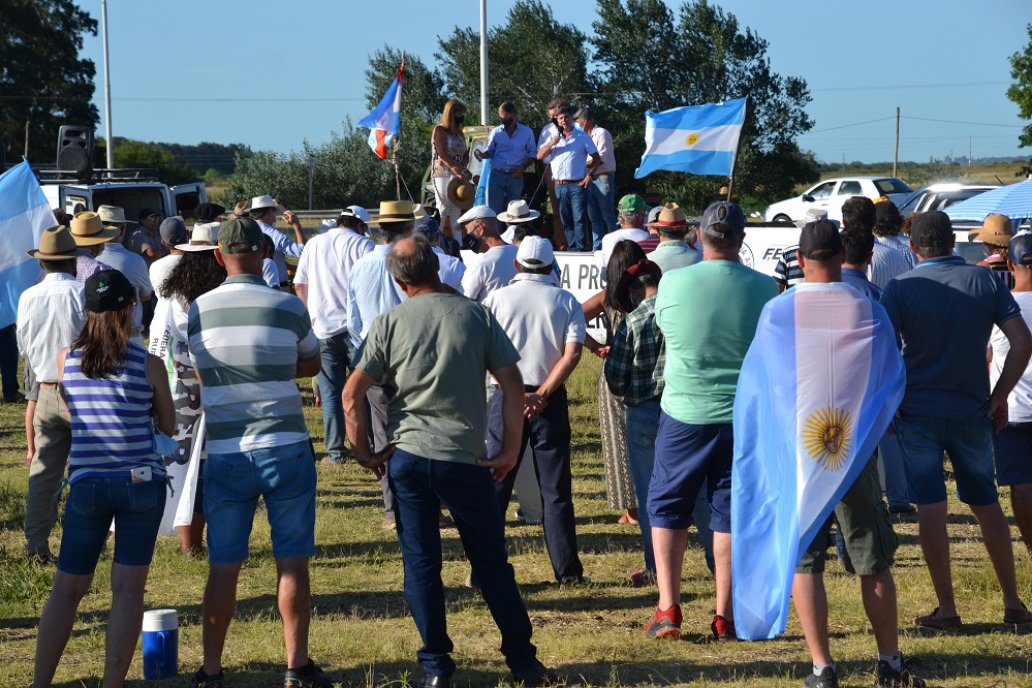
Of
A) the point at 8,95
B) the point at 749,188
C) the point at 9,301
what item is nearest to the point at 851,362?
the point at 9,301

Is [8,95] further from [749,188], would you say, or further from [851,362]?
[851,362]

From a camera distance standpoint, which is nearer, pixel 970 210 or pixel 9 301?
pixel 9 301

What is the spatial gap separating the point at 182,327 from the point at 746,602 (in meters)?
3.56

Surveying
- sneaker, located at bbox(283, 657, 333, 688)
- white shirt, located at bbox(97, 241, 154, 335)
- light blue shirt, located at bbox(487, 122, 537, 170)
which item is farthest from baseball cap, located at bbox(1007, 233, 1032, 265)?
light blue shirt, located at bbox(487, 122, 537, 170)

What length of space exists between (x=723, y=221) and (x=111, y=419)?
279cm

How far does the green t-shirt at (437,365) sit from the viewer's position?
5301 mm

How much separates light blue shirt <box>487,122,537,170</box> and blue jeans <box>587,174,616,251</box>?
954mm

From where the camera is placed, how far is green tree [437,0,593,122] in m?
47.2

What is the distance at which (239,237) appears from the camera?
548cm

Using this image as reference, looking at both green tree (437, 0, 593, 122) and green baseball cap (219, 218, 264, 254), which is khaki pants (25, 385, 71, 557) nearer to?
green baseball cap (219, 218, 264, 254)

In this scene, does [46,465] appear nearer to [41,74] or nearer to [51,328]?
[51,328]

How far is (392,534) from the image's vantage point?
28.4 ft

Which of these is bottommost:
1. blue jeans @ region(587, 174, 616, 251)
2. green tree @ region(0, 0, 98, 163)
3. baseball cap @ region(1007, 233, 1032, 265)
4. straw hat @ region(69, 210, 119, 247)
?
baseball cap @ region(1007, 233, 1032, 265)

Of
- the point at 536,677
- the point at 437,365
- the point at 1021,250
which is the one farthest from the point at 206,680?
the point at 1021,250
